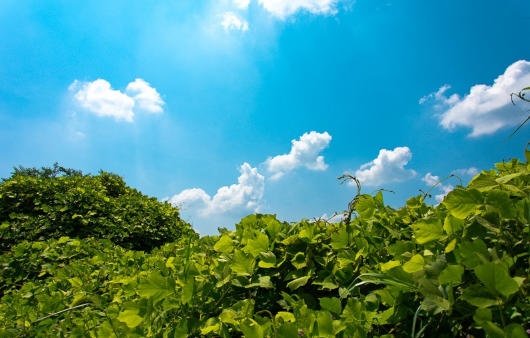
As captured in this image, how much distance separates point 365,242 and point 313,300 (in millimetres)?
390

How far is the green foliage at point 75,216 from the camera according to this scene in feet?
22.2

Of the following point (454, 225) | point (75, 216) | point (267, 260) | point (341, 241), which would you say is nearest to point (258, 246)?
point (267, 260)

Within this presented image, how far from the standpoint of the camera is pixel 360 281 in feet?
5.55

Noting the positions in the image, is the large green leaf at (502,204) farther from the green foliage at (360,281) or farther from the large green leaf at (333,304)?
the large green leaf at (333,304)

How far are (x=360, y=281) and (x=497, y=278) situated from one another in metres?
0.78

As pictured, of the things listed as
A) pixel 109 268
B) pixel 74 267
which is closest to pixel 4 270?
pixel 74 267

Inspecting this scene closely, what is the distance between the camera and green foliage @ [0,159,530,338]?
44.4 inches

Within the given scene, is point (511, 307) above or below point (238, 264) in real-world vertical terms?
below

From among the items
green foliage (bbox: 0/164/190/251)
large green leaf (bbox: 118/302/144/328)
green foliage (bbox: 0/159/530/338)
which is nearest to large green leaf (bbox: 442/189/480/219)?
green foliage (bbox: 0/159/530/338)

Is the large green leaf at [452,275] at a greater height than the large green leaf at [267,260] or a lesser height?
lesser

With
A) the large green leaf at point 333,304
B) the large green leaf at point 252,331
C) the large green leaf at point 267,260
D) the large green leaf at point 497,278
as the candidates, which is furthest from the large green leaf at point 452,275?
the large green leaf at point 267,260

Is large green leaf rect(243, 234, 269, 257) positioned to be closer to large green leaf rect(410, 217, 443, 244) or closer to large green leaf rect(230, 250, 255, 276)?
large green leaf rect(230, 250, 255, 276)

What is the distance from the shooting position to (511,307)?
107cm

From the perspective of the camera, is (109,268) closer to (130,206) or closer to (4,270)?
→ (4,270)
